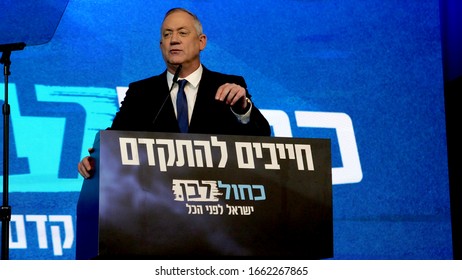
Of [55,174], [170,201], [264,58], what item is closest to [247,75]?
[264,58]

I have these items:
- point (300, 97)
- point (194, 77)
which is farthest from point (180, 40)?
point (300, 97)

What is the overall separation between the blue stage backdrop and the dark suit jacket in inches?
50.1

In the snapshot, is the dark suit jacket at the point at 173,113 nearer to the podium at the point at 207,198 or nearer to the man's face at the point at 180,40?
the man's face at the point at 180,40

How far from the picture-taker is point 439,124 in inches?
173

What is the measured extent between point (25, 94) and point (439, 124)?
7.45ft

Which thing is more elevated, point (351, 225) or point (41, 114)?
point (41, 114)

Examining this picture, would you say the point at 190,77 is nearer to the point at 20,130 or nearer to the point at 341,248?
the point at 20,130

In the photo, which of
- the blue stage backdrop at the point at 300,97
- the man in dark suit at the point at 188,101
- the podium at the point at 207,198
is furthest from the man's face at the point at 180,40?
the blue stage backdrop at the point at 300,97

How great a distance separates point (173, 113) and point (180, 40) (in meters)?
0.33

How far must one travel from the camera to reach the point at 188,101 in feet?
8.62

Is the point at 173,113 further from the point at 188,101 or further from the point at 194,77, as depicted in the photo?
the point at 194,77

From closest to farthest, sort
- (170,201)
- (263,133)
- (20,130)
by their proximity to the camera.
Answer: (170,201), (263,133), (20,130)

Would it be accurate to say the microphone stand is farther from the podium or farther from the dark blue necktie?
the podium

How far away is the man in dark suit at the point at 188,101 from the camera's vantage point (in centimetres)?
241
